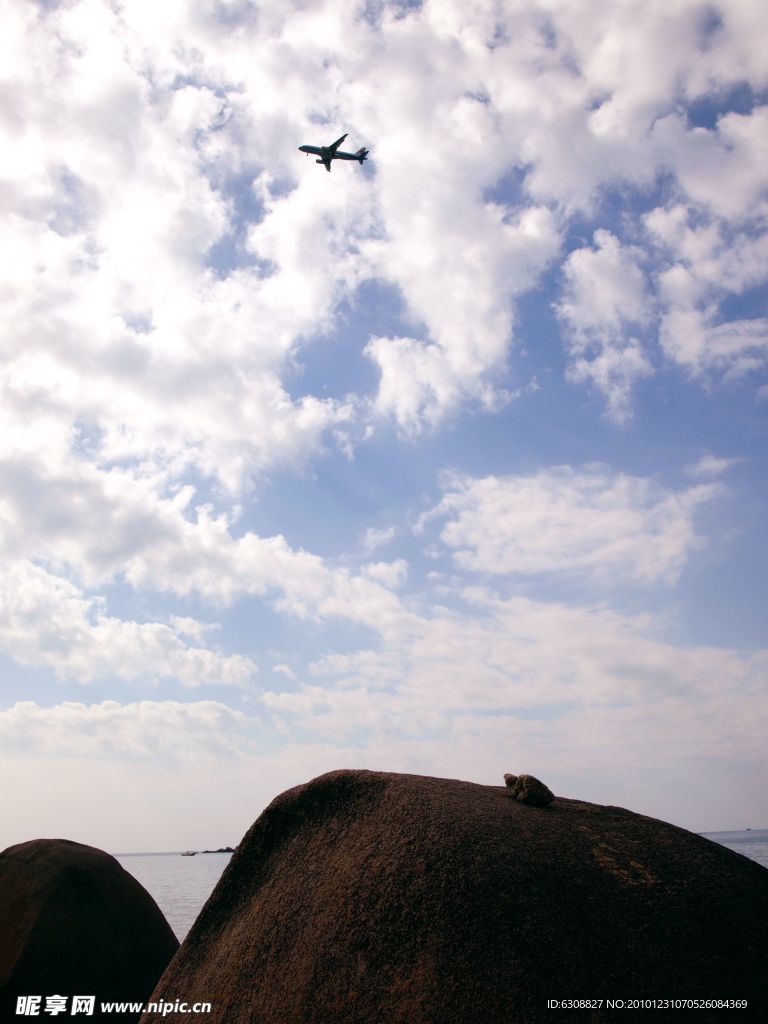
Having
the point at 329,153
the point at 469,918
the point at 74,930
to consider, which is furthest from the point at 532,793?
the point at 329,153

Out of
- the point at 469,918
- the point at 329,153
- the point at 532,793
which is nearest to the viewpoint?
the point at 469,918

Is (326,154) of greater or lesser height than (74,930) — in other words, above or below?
above

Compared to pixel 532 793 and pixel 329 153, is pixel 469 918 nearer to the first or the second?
pixel 532 793

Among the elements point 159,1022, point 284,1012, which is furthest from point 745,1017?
point 159,1022

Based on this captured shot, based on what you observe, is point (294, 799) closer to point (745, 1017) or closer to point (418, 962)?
point (418, 962)

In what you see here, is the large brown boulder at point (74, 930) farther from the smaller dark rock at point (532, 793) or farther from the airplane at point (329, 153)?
the airplane at point (329, 153)

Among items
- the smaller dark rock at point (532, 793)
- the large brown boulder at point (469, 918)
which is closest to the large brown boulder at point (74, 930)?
the large brown boulder at point (469, 918)

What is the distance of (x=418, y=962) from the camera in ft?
21.0

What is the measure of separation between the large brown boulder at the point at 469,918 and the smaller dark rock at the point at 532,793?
0.42 feet

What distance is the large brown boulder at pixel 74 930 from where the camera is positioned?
1109 cm

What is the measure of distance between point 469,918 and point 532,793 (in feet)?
7.47

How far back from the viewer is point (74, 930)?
11.7 m

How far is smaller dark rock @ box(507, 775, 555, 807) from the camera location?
8.52 m

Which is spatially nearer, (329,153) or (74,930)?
(74,930)
